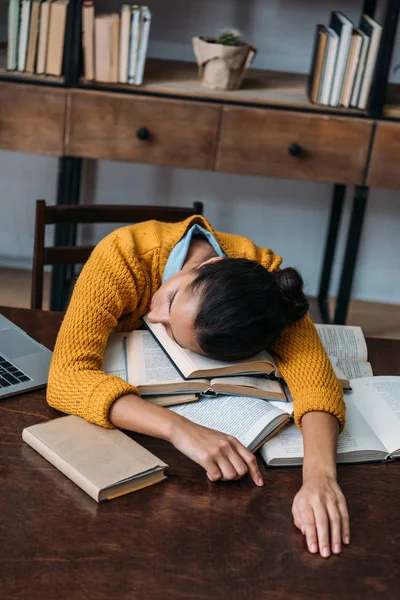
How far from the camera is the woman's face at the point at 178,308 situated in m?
1.28

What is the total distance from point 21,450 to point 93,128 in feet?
5.38

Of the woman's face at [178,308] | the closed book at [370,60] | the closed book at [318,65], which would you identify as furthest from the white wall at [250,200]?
the woman's face at [178,308]

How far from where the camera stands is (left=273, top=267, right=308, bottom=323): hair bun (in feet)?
4.42

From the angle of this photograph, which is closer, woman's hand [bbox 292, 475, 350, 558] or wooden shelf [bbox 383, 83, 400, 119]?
woman's hand [bbox 292, 475, 350, 558]

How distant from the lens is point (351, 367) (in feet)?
4.90

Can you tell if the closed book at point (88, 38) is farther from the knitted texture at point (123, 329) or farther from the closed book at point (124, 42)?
the knitted texture at point (123, 329)

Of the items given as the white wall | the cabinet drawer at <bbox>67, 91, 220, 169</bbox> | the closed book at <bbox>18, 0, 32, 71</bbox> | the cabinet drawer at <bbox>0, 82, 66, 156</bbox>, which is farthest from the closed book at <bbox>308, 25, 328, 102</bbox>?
the closed book at <bbox>18, 0, 32, 71</bbox>

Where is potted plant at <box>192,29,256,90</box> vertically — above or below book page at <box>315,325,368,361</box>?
above

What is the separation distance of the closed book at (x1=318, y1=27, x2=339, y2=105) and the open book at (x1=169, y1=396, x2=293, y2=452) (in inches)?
61.0

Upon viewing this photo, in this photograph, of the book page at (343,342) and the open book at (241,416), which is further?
the book page at (343,342)

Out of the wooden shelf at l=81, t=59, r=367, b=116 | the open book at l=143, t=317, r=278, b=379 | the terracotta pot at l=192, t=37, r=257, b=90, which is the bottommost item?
the open book at l=143, t=317, r=278, b=379

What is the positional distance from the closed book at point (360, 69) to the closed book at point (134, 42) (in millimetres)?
712

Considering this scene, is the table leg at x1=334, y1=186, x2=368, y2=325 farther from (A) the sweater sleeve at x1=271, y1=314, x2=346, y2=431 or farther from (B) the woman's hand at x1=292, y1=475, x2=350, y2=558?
(B) the woman's hand at x1=292, y1=475, x2=350, y2=558

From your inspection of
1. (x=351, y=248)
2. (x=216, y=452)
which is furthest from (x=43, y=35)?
(x=216, y=452)
